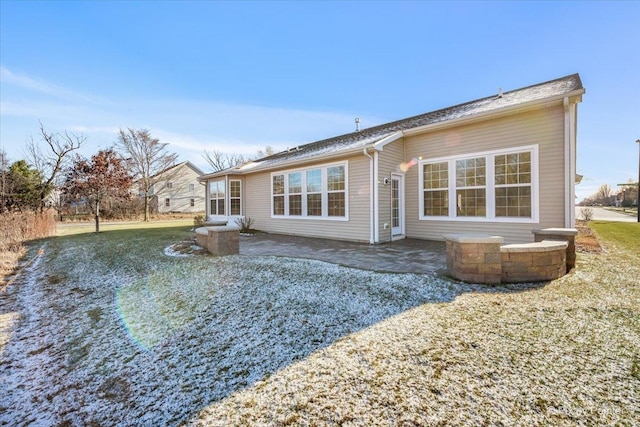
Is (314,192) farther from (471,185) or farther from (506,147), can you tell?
(506,147)

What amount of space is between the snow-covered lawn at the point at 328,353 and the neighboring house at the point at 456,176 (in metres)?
2.50

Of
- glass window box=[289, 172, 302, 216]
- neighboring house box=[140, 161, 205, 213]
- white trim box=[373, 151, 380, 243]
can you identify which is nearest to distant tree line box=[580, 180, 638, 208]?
white trim box=[373, 151, 380, 243]

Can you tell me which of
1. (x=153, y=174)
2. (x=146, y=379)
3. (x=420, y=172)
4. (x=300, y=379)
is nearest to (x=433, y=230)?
(x=420, y=172)

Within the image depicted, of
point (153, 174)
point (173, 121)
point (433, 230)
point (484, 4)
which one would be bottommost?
point (433, 230)

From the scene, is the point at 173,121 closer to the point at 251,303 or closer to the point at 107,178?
the point at 107,178

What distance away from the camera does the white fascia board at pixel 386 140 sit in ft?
25.2

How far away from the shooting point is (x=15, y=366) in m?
2.92

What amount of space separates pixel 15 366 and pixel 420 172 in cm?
892

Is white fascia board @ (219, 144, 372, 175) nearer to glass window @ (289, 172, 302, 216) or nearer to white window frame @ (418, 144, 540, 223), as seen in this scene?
glass window @ (289, 172, 302, 216)

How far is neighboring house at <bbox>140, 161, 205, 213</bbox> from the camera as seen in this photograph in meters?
30.6

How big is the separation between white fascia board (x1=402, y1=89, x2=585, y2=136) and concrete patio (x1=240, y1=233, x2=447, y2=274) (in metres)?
3.32

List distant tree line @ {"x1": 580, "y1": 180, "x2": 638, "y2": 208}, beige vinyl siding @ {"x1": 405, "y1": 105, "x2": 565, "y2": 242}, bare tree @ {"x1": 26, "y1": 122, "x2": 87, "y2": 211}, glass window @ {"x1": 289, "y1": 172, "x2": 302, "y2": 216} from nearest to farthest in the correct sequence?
beige vinyl siding @ {"x1": 405, "y1": 105, "x2": 565, "y2": 242}
glass window @ {"x1": 289, "y1": 172, "x2": 302, "y2": 216}
bare tree @ {"x1": 26, "y1": 122, "x2": 87, "y2": 211}
distant tree line @ {"x1": 580, "y1": 180, "x2": 638, "y2": 208}

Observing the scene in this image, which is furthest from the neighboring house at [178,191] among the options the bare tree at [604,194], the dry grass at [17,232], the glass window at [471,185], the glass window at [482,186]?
the bare tree at [604,194]

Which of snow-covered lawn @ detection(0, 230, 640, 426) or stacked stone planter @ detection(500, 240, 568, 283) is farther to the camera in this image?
stacked stone planter @ detection(500, 240, 568, 283)
